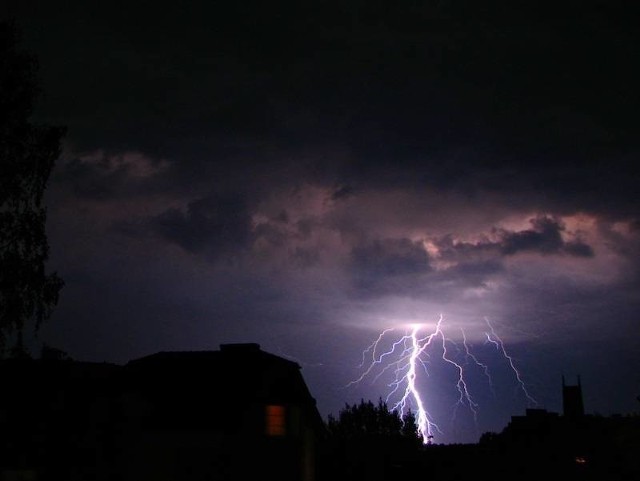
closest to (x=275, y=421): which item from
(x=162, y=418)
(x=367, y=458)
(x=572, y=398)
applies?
(x=162, y=418)

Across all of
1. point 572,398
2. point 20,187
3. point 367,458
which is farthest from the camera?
point 572,398

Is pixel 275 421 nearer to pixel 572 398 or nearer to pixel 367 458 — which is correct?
pixel 367 458

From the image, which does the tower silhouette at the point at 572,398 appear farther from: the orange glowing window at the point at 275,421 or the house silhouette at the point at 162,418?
the orange glowing window at the point at 275,421

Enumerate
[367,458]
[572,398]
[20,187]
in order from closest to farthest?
[20,187] → [367,458] → [572,398]

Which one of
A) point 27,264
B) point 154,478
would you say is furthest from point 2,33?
point 154,478

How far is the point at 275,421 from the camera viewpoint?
1035 inches

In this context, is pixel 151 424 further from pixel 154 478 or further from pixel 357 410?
pixel 357 410

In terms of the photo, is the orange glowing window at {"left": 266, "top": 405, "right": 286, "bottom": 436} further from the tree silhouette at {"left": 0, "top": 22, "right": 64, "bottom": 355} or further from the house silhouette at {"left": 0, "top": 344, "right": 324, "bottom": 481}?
the tree silhouette at {"left": 0, "top": 22, "right": 64, "bottom": 355}

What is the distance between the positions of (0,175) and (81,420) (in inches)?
291

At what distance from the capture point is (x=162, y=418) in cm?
2458

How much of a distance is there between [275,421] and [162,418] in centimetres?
435

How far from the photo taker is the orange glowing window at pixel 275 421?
26.0 meters

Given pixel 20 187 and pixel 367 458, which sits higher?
pixel 20 187

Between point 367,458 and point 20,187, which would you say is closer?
point 20,187
